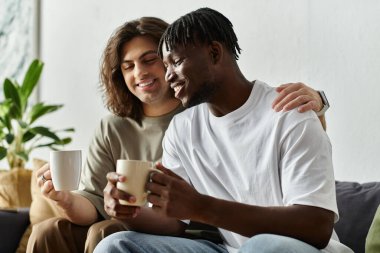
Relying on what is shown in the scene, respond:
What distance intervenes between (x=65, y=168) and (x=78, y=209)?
0.41 m

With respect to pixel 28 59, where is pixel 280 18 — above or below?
above

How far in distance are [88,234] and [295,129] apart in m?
0.74

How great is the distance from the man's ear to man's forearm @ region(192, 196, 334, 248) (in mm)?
456

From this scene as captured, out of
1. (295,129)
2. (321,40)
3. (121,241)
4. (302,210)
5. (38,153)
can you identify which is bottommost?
Answer: (38,153)

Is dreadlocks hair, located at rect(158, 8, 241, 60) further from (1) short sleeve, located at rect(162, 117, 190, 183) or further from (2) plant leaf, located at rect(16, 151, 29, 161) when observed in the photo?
(2) plant leaf, located at rect(16, 151, 29, 161)

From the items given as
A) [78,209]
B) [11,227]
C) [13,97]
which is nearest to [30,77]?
[13,97]

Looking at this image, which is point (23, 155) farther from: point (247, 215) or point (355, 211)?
point (247, 215)

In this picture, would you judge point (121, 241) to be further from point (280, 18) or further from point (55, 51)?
point (55, 51)

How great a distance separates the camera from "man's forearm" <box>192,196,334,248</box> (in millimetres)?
1415

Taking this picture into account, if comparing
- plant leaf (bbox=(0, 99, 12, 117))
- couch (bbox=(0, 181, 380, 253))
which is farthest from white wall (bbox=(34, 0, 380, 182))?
plant leaf (bbox=(0, 99, 12, 117))

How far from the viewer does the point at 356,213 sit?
6.38ft

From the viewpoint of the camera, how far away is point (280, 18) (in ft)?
8.38

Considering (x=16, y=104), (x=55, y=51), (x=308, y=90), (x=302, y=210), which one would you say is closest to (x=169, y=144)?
(x=308, y=90)

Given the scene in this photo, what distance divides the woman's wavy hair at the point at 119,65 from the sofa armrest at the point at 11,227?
0.63m
